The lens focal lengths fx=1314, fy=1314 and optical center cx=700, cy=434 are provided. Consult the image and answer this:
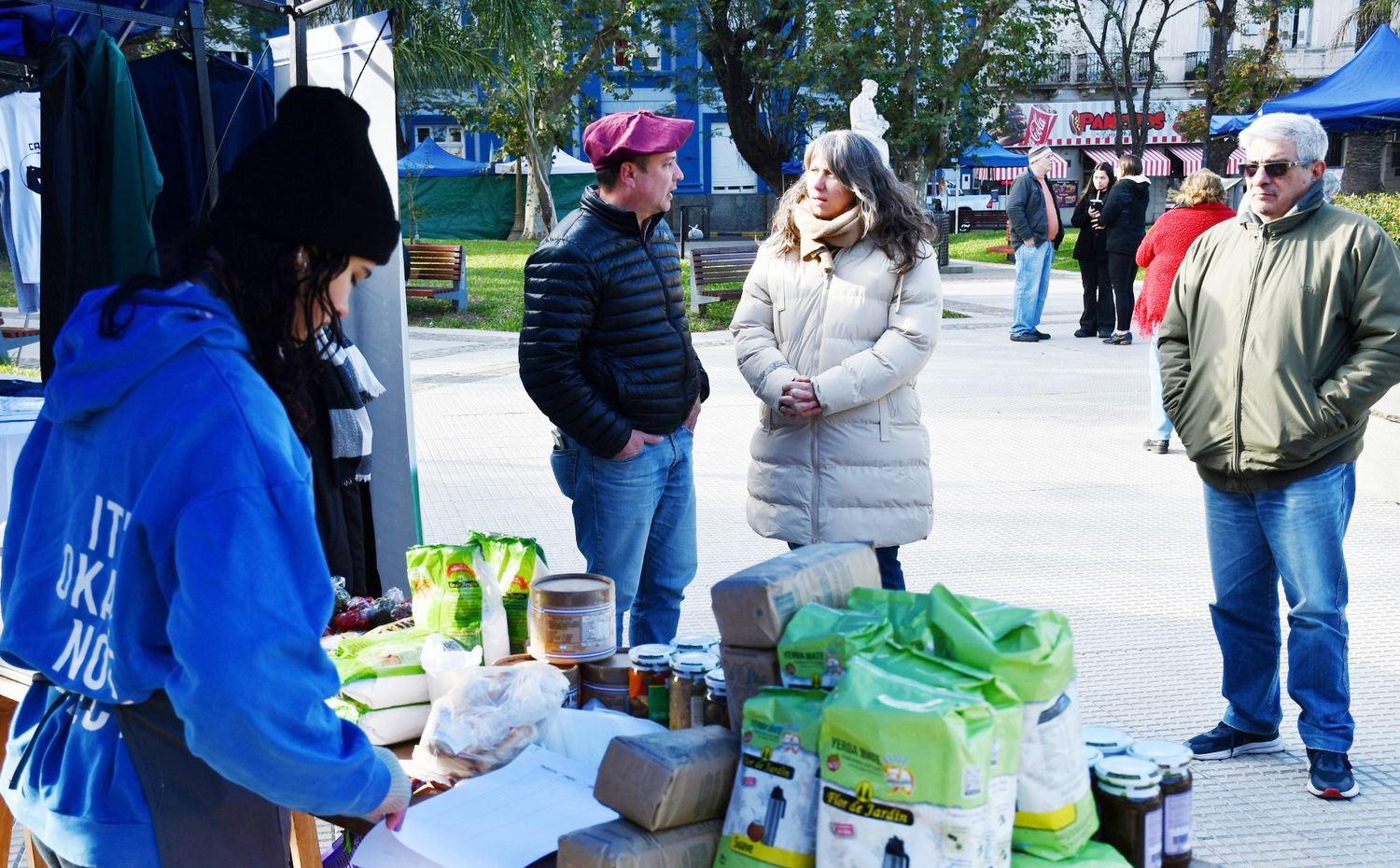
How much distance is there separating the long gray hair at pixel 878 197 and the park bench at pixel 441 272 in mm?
13386

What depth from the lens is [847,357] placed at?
410 centimetres

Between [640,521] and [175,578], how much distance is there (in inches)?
96.7

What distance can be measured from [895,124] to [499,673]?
23085 millimetres

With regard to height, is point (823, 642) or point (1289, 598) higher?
point (823, 642)

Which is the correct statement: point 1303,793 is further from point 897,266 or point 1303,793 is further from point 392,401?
point 392,401

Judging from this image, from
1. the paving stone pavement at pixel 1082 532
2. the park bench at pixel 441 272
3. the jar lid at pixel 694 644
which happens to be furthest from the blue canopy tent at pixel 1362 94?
the jar lid at pixel 694 644

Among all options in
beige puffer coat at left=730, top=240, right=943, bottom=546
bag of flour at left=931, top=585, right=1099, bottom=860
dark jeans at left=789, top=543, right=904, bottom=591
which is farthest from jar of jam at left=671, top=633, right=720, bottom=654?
dark jeans at left=789, top=543, right=904, bottom=591

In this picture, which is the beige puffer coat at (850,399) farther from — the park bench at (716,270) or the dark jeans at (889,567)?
the park bench at (716,270)

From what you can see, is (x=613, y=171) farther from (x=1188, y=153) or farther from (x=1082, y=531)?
(x=1188, y=153)

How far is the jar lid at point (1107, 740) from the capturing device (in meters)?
2.11

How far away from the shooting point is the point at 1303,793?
3902mm

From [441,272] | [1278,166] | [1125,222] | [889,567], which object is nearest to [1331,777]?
[889,567]

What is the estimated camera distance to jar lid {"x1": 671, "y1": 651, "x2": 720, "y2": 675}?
7.86ft

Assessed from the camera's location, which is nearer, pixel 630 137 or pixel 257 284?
pixel 257 284
